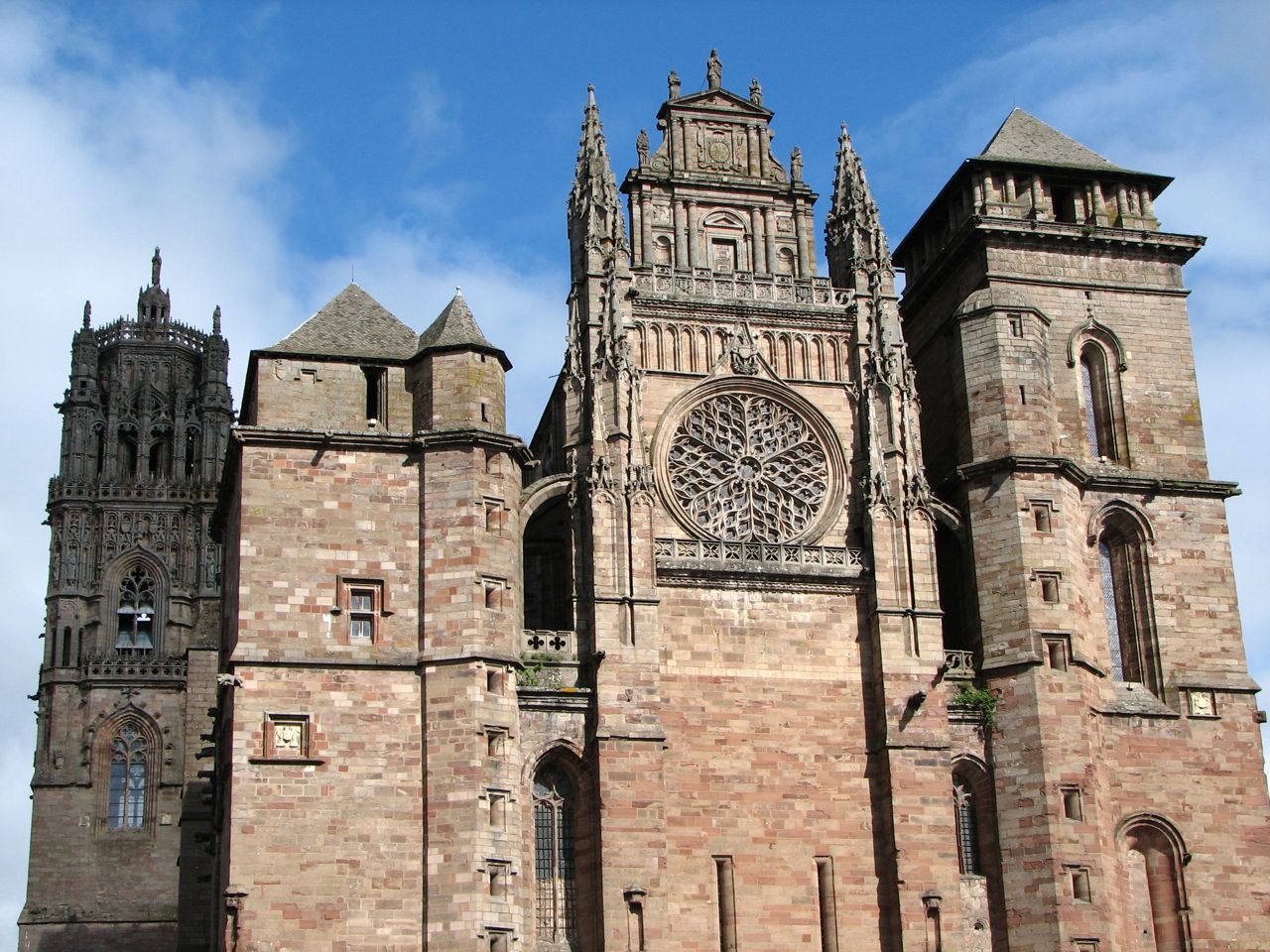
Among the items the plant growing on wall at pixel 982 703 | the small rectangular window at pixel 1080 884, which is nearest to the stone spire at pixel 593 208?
the plant growing on wall at pixel 982 703

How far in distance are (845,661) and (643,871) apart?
20.7 ft

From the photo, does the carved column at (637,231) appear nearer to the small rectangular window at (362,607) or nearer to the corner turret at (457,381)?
the corner turret at (457,381)

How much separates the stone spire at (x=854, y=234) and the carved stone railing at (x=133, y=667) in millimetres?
28294

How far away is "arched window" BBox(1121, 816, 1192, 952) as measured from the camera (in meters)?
39.3

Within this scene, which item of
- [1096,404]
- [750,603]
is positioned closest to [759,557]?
[750,603]

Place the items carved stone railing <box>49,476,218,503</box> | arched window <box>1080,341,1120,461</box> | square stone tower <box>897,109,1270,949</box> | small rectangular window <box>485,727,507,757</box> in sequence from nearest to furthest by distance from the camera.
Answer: small rectangular window <box>485,727,507,757</box> → square stone tower <box>897,109,1270,949</box> → arched window <box>1080,341,1120,461</box> → carved stone railing <box>49,476,218,503</box>

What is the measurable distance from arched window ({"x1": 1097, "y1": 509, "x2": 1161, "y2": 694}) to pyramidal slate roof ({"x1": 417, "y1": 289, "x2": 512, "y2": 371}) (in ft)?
43.8

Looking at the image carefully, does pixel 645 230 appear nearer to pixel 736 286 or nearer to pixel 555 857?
pixel 736 286

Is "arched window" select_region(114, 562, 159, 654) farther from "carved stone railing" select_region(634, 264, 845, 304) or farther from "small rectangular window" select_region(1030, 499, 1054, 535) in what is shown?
"small rectangular window" select_region(1030, 499, 1054, 535)

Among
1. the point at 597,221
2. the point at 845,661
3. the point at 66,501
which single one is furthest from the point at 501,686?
the point at 66,501

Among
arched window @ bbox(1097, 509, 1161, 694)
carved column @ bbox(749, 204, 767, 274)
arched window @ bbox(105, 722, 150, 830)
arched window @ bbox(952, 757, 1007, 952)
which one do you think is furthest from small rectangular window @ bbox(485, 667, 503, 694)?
arched window @ bbox(105, 722, 150, 830)

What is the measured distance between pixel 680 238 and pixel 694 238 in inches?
12.1

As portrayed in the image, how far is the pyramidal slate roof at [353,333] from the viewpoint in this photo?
3903cm

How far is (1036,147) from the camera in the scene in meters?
46.5
